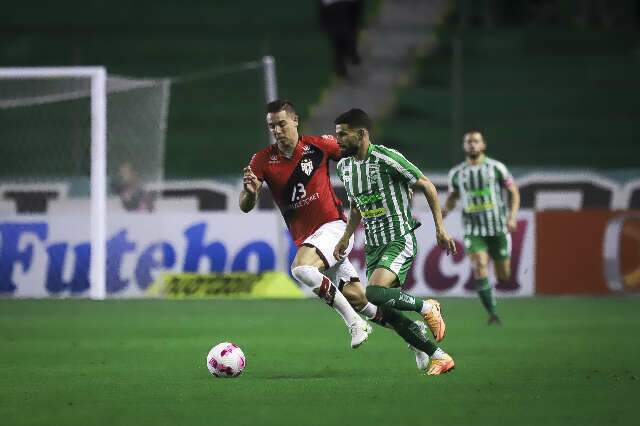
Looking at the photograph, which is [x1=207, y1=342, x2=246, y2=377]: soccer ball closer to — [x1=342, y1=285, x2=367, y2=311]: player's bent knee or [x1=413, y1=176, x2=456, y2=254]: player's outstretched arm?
[x1=342, y1=285, x2=367, y2=311]: player's bent knee

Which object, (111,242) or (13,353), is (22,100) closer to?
(111,242)

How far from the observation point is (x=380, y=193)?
9.45 meters

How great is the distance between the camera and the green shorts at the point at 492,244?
14352mm

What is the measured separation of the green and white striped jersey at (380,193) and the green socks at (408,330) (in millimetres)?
587

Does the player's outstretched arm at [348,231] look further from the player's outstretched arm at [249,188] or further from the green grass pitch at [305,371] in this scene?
the green grass pitch at [305,371]

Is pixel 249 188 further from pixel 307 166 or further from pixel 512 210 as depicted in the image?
pixel 512 210

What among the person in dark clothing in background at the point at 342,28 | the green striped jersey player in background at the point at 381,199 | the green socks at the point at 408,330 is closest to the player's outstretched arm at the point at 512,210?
the green striped jersey player in background at the point at 381,199

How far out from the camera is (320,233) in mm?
10227

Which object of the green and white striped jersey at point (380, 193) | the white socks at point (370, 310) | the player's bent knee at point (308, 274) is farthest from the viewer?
the player's bent knee at point (308, 274)

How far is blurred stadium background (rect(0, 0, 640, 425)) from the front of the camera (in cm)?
803

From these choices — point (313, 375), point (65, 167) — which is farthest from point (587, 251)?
point (313, 375)

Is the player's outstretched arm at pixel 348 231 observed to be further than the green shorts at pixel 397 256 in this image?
Yes

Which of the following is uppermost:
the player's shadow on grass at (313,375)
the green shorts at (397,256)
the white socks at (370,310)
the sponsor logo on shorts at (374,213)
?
the sponsor logo on shorts at (374,213)

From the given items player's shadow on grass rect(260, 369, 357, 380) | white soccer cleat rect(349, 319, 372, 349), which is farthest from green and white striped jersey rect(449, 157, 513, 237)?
player's shadow on grass rect(260, 369, 357, 380)
